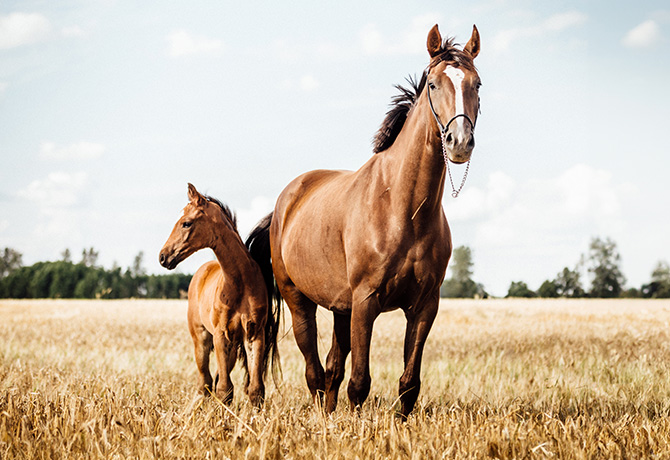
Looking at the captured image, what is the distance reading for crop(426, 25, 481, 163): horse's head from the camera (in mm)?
3891

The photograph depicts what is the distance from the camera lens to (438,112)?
4203 mm

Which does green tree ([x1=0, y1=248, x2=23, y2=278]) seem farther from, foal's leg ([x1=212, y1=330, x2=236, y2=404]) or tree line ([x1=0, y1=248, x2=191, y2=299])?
foal's leg ([x1=212, y1=330, x2=236, y2=404])

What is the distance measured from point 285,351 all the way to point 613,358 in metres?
5.54

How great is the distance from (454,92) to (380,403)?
327 centimetres

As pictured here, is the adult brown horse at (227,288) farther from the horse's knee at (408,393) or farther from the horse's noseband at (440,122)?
the horse's noseband at (440,122)

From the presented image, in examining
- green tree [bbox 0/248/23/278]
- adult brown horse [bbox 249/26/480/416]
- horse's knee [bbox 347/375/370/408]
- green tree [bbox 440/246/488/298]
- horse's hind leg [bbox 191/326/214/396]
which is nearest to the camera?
adult brown horse [bbox 249/26/480/416]

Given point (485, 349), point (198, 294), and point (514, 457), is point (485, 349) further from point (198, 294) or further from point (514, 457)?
point (514, 457)

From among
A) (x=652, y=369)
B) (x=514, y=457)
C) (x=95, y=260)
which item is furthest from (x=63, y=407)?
(x=95, y=260)

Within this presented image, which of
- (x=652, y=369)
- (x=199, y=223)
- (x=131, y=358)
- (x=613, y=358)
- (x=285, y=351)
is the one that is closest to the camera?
(x=199, y=223)

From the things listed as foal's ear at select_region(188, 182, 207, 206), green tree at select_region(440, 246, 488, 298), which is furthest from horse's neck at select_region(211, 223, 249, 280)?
green tree at select_region(440, 246, 488, 298)

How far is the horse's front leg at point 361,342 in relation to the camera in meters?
4.52

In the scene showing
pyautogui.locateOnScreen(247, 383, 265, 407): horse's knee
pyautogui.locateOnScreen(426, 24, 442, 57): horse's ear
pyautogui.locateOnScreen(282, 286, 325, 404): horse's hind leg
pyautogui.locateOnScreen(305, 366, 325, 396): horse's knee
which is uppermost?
pyautogui.locateOnScreen(426, 24, 442, 57): horse's ear

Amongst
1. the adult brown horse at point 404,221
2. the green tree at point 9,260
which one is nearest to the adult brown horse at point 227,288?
the adult brown horse at point 404,221

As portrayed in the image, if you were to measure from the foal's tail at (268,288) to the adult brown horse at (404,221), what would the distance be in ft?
5.50
